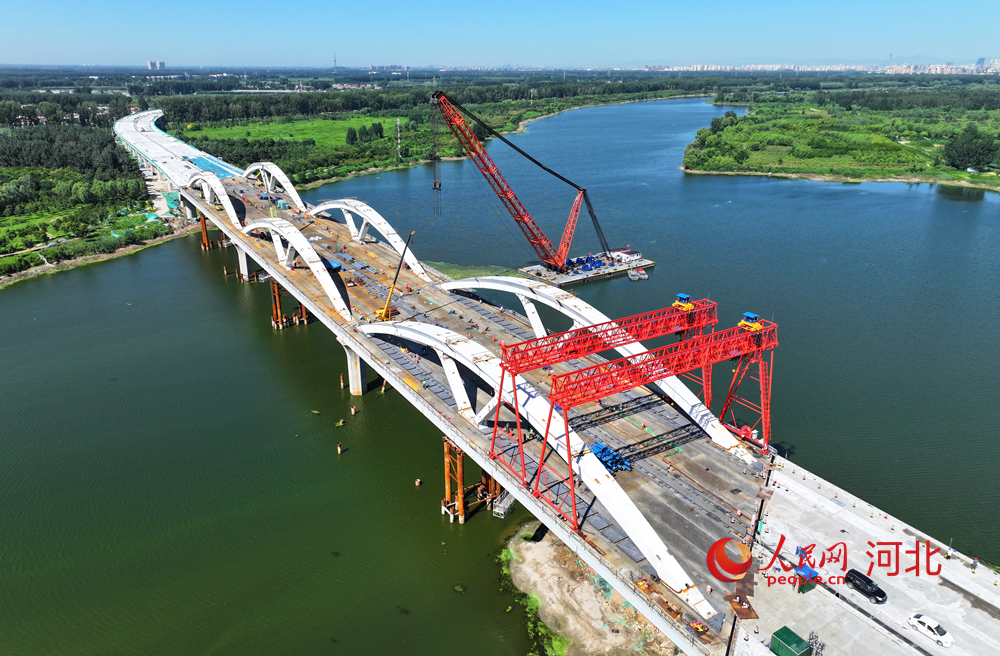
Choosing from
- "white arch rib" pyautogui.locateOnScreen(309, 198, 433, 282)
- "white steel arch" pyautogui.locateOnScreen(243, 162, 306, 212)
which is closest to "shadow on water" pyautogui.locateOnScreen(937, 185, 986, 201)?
"white arch rib" pyautogui.locateOnScreen(309, 198, 433, 282)

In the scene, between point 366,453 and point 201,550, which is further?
point 366,453

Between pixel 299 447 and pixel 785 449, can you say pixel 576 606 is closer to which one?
pixel 785 449

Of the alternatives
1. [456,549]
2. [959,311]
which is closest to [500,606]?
[456,549]

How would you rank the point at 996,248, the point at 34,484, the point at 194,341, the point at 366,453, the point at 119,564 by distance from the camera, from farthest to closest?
the point at 996,248, the point at 194,341, the point at 366,453, the point at 34,484, the point at 119,564

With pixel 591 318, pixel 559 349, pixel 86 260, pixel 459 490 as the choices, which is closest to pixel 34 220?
pixel 86 260

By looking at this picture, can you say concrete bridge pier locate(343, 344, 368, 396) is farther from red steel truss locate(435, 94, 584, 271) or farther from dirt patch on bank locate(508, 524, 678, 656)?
red steel truss locate(435, 94, 584, 271)

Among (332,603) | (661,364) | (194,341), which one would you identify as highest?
(661,364)

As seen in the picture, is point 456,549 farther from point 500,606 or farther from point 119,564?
point 119,564

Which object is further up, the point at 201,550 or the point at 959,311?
the point at 959,311
